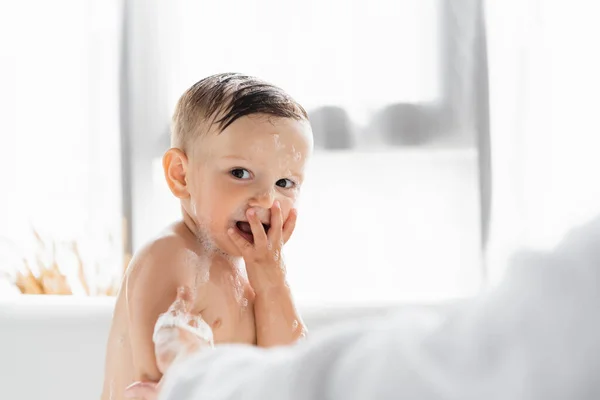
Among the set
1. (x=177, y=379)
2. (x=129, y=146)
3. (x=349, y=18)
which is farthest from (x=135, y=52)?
(x=177, y=379)

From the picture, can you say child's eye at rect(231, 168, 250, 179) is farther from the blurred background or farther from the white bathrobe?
the blurred background

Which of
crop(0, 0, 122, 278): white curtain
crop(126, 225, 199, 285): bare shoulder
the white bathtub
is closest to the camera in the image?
crop(126, 225, 199, 285): bare shoulder

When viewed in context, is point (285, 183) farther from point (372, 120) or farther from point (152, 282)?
point (372, 120)

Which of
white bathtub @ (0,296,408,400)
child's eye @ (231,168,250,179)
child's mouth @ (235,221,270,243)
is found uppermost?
child's eye @ (231,168,250,179)

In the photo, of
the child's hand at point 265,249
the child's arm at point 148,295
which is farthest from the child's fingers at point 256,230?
the child's arm at point 148,295

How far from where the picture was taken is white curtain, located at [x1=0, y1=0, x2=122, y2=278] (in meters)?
2.41

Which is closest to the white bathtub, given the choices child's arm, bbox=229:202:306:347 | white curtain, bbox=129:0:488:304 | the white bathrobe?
child's arm, bbox=229:202:306:347

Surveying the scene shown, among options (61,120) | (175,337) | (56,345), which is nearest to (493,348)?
(175,337)

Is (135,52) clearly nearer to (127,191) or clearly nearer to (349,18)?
(127,191)

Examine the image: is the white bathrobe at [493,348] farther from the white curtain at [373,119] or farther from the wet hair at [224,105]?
the white curtain at [373,119]

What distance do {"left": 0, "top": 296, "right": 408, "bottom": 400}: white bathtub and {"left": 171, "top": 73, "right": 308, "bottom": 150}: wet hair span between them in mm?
675

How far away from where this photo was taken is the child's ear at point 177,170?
1033 millimetres

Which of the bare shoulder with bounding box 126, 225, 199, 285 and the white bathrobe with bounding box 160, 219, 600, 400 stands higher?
the white bathrobe with bounding box 160, 219, 600, 400

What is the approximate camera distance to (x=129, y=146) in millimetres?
2420
